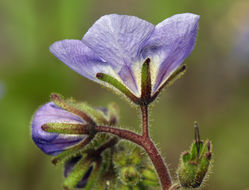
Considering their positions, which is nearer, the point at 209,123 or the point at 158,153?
the point at 158,153

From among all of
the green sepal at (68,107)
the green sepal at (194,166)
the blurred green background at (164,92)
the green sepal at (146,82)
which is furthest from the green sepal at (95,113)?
the blurred green background at (164,92)

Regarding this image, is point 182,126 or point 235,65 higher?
point 235,65

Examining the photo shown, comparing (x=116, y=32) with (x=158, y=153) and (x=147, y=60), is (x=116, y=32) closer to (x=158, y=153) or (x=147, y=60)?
(x=147, y=60)

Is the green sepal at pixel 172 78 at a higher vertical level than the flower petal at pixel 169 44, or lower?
lower

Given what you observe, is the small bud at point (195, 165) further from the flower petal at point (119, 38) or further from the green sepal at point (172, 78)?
the flower petal at point (119, 38)

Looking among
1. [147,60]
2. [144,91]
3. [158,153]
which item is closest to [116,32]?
[147,60]

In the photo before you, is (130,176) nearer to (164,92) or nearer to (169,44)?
(169,44)

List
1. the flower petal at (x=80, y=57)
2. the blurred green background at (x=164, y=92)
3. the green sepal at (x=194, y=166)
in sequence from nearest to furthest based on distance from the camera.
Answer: the green sepal at (x=194, y=166) < the flower petal at (x=80, y=57) < the blurred green background at (x=164, y=92)
